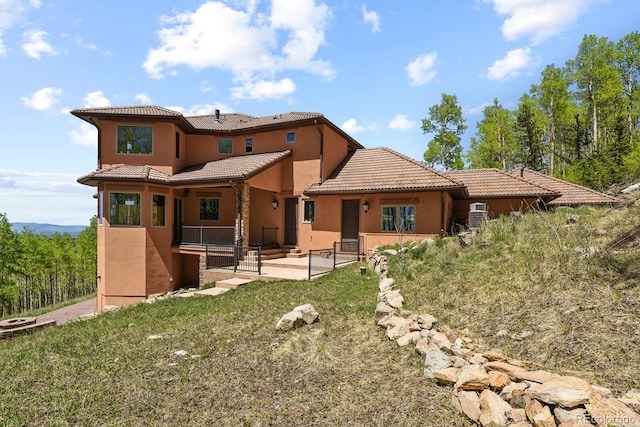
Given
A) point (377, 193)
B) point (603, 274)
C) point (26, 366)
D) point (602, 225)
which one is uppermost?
point (377, 193)

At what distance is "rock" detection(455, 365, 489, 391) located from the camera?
3.17 m

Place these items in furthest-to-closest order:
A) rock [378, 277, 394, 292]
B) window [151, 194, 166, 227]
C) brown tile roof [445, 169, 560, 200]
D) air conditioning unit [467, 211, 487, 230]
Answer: brown tile roof [445, 169, 560, 200], window [151, 194, 166, 227], air conditioning unit [467, 211, 487, 230], rock [378, 277, 394, 292]

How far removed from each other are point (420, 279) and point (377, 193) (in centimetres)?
750

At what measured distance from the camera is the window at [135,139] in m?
15.5

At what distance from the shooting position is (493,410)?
2867 millimetres

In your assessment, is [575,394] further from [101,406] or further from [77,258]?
[77,258]

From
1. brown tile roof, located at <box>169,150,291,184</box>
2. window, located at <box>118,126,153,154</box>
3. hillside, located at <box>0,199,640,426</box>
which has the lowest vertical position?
hillside, located at <box>0,199,640,426</box>

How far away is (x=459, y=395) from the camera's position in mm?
3234

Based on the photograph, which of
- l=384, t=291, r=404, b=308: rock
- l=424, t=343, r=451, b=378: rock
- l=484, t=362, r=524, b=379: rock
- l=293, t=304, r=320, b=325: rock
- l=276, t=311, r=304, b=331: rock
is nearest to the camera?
l=484, t=362, r=524, b=379: rock

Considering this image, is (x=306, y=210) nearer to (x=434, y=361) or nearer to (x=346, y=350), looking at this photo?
(x=346, y=350)

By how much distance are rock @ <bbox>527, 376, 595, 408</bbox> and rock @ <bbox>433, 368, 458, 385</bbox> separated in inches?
32.9

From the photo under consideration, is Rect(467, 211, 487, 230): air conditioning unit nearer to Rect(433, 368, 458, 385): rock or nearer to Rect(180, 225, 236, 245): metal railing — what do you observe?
Rect(433, 368, 458, 385): rock

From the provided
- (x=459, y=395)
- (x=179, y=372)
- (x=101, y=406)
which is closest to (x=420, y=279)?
(x=459, y=395)

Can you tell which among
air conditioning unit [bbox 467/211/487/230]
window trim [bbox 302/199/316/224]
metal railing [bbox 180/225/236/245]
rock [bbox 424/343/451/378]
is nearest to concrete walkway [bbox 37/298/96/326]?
metal railing [bbox 180/225/236/245]
